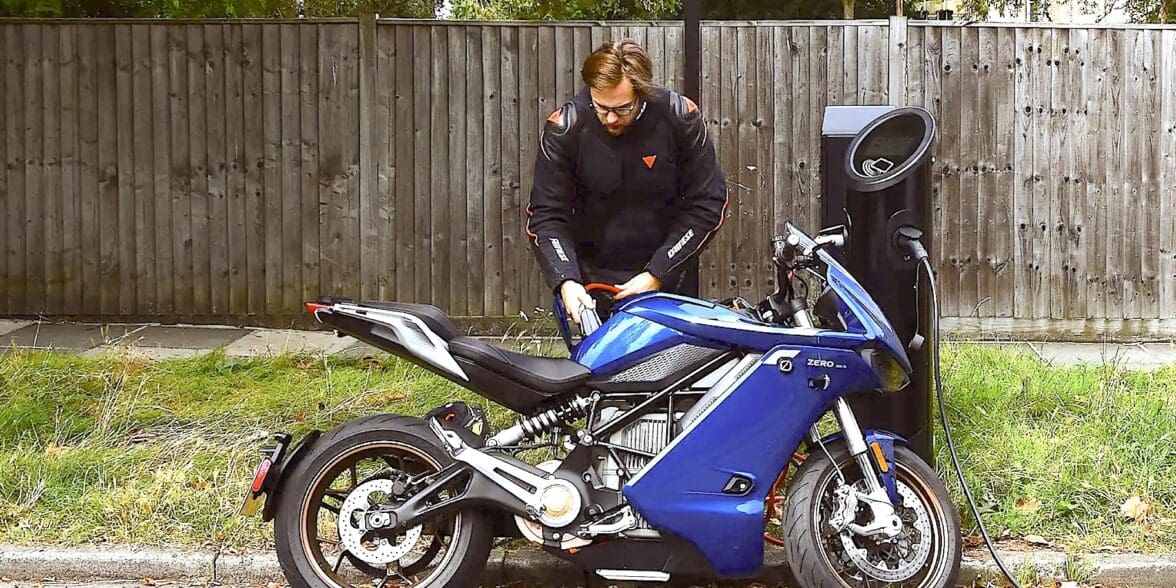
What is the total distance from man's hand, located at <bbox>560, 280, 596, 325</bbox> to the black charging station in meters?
0.91

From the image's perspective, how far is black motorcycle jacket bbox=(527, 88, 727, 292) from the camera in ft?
14.0

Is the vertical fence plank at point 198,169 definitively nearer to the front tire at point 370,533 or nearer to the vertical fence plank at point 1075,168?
the front tire at point 370,533

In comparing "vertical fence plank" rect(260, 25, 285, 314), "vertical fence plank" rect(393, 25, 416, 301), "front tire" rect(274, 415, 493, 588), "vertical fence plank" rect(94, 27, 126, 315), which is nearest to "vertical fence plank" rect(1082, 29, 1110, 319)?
"vertical fence plank" rect(393, 25, 416, 301)

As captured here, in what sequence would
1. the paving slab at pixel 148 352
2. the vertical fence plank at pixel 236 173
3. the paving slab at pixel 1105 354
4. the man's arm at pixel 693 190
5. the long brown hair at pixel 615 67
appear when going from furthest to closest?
1. the vertical fence plank at pixel 236 173
2. the paving slab at pixel 1105 354
3. the paving slab at pixel 148 352
4. the man's arm at pixel 693 190
5. the long brown hair at pixel 615 67

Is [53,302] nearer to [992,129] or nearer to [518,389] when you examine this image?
[518,389]

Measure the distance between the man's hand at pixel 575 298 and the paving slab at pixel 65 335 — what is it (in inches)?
163

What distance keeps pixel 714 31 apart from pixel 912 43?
132 centimetres

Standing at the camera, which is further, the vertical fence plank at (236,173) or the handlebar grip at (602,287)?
the vertical fence plank at (236,173)

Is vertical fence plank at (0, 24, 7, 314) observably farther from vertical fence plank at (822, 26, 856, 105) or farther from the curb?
vertical fence plank at (822, 26, 856, 105)

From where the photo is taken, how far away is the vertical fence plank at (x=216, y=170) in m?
8.09

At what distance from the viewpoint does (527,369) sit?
3.62m

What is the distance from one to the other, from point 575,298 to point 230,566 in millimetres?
1533

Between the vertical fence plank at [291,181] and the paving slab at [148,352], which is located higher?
the vertical fence plank at [291,181]

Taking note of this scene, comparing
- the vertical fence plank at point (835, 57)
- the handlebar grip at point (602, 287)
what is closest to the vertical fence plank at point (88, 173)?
the vertical fence plank at point (835, 57)
